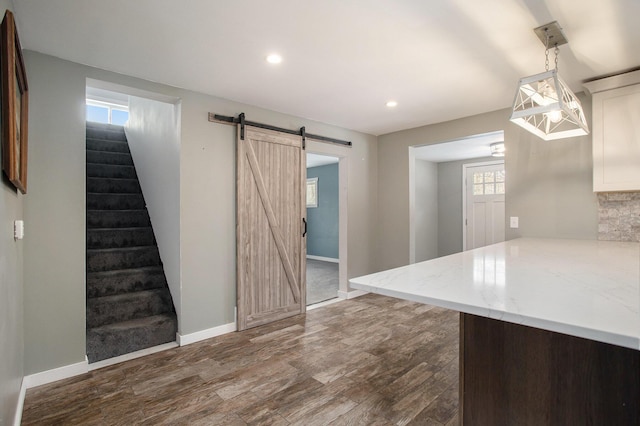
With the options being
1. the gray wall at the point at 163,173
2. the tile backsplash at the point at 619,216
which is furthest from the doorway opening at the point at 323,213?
the tile backsplash at the point at 619,216

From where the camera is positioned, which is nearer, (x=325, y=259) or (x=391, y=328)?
(x=391, y=328)

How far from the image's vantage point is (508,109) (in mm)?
3637

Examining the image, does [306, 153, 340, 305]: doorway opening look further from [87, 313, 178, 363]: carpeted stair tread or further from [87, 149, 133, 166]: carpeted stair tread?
[87, 313, 178, 363]: carpeted stair tread

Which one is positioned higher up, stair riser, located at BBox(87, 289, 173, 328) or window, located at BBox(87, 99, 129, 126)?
window, located at BBox(87, 99, 129, 126)

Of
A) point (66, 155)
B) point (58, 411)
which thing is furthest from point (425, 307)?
point (66, 155)

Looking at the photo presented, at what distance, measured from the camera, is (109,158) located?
4.76 m

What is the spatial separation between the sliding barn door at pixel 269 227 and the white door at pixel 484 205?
14.3 ft

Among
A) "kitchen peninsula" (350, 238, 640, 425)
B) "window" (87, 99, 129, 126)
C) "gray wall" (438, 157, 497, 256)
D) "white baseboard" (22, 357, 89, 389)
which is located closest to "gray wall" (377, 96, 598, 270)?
"kitchen peninsula" (350, 238, 640, 425)

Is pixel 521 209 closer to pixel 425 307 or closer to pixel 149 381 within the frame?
pixel 425 307

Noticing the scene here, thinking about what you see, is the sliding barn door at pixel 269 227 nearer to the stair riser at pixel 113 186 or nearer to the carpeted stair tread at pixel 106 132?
the stair riser at pixel 113 186

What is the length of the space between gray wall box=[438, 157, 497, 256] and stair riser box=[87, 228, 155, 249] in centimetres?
585

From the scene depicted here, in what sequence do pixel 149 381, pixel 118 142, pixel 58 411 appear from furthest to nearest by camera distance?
1. pixel 118 142
2. pixel 149 381
3. pixel 58 411

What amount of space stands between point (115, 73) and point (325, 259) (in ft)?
20.9

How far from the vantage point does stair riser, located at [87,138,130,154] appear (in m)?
4.82
